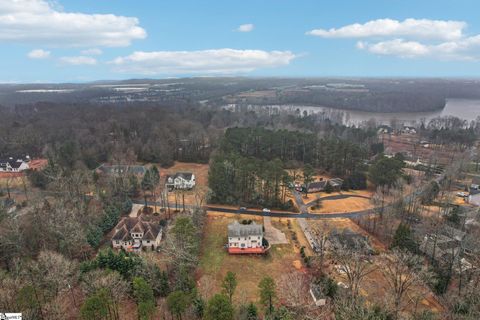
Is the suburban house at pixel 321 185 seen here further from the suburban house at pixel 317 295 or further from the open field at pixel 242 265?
the suburban house at pixel 317 295

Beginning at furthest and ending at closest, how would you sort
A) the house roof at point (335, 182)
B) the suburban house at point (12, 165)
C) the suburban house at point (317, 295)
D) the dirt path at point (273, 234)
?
1. the suburban house at point (12, 165)
2. the house roof at point (335, 182)
3. the dirt path at point (273, 234)
4. the suburban house at point (317, 295)

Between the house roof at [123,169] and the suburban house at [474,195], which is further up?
the house roof at [123,169]

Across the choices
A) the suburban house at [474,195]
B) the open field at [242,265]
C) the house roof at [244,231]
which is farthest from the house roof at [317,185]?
the suburban house at [474,195]

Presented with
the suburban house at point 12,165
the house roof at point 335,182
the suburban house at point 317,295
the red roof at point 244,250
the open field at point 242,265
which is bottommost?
the open field at point 242,265

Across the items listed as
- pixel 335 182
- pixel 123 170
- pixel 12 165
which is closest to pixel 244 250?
pixel 335 182

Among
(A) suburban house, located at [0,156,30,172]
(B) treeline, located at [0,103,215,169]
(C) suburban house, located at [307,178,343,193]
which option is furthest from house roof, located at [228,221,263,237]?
(A) suburban house, located at [0,156,30,172]
